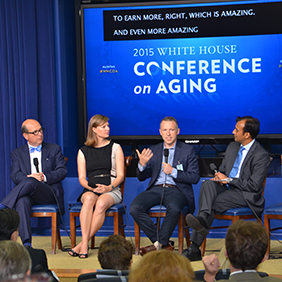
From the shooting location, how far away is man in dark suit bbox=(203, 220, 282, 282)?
1.58m

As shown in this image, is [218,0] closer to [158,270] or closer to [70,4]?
[70,4]

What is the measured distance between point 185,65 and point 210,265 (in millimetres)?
3571

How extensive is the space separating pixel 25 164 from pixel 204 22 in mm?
2468

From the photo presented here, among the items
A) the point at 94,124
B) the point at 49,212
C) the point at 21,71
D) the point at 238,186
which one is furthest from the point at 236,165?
the point at 21,71

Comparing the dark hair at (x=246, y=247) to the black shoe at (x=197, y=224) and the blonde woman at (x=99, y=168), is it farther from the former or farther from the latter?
the blonde woman at (x=99, y=168)

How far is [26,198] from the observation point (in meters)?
3.91

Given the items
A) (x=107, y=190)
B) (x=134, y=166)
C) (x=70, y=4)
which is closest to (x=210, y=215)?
(x=107, y=190)

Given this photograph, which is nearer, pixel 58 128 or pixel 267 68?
pixel 267 68

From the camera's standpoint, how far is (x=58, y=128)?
509 cm

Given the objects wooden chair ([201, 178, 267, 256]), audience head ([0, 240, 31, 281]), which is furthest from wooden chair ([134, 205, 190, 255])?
audience head ([0, 240, 31, 281])

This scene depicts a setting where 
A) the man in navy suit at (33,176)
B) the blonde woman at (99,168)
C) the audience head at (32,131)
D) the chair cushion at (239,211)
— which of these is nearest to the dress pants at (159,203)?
the blonde woman at (99,168)

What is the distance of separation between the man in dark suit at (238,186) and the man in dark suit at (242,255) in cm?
189

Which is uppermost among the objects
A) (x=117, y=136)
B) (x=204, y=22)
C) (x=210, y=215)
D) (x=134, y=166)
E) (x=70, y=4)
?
(x=70, y=4)

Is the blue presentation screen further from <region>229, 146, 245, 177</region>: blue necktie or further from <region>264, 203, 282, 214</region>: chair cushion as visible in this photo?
<region>264, 203, 282, 214</region>: chair cushion
